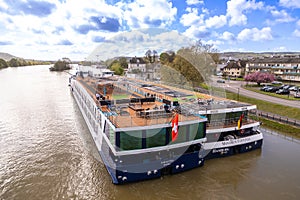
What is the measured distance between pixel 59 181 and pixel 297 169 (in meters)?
15.2

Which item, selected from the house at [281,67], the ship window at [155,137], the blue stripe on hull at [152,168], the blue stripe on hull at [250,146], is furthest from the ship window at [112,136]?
the house at [281,67]

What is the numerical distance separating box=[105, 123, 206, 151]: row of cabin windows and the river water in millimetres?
2399

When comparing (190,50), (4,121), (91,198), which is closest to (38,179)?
(91,198)

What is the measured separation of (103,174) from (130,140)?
3691mm

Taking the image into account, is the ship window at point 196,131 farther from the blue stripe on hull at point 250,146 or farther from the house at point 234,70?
the house at point 234,70

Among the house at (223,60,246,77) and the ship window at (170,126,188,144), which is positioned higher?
the house at (223,60,246,77)

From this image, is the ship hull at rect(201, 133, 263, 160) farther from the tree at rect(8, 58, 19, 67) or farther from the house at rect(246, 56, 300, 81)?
the tree at rect(8, 58, 19, 67)

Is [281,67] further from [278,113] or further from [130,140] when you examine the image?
[130,140]

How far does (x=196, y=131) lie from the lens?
12.3 metres

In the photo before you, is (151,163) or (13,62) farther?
(13,62)

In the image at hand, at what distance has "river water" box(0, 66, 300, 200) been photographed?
1089cm

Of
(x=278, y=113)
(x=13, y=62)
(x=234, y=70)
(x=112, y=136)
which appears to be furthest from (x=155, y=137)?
(x=13, y=62)

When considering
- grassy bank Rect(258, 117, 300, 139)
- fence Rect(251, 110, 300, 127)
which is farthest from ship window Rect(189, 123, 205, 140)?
grassy bank Rect(258, 117, 300, 139)

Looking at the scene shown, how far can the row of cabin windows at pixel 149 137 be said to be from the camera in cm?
1039
